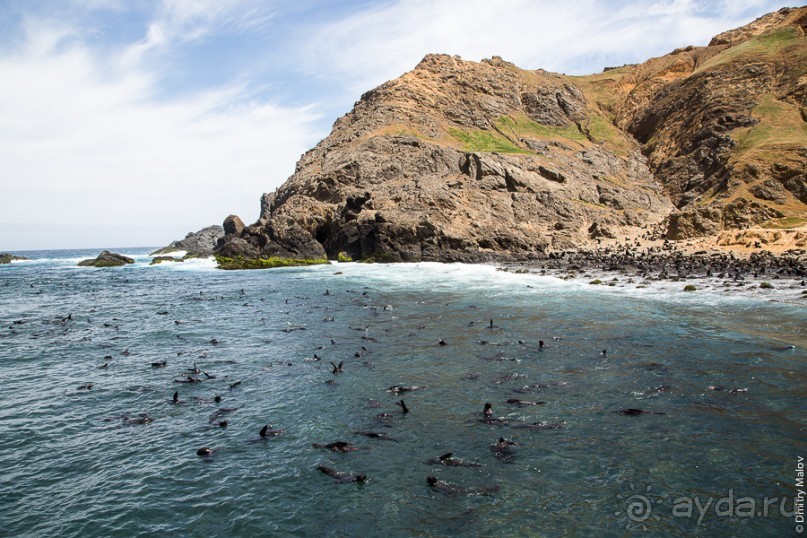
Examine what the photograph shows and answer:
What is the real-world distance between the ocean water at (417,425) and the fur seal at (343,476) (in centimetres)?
15

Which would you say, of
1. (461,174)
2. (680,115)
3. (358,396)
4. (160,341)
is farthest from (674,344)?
(680,115)

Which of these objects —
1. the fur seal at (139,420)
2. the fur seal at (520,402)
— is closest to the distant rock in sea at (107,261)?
the fur seal at (139,420)

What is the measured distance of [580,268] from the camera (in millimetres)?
42906

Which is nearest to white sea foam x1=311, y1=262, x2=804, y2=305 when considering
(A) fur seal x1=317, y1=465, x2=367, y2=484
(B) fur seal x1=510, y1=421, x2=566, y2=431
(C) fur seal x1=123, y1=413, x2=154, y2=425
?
(B) fur seal x1=510, y1=421, x2=566, y2=431

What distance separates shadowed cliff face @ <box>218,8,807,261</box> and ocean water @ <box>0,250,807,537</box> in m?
38.3

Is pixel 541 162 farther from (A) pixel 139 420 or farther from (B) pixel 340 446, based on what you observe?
(A) pixel 139 420

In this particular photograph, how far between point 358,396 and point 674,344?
11955 mm

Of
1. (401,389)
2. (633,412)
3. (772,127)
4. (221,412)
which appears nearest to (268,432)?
(221,412)

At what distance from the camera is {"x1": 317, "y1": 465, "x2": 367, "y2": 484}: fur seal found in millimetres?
8227

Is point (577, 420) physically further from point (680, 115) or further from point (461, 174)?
point (680, 115)

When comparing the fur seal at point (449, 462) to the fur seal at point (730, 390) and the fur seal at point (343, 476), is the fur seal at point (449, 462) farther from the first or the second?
the fur seal at point (730, 390)

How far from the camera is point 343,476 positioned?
8422mm

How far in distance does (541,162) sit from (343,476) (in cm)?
7922

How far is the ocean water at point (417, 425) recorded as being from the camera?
7270mm
